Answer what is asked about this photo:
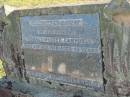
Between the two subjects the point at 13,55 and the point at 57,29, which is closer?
the point at 57,29

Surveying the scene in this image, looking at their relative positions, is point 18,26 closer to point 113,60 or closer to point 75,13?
point 75,13

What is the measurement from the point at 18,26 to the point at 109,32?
6.87 ft

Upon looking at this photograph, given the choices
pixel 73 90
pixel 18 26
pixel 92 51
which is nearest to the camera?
pixel 92 51

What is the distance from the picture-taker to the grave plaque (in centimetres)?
488

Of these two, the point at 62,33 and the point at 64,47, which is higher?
the point at 62,33

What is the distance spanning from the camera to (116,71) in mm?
4645

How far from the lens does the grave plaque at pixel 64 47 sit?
4.88 metres

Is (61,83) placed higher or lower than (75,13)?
lower

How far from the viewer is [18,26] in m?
6.25

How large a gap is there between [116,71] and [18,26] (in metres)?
2.20

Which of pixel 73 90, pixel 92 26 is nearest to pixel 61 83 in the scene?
pixel 73 90

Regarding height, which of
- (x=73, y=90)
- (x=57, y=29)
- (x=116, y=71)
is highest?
(x=57, y=29)

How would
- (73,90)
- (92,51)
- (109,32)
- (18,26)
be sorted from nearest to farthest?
(109,32) → (92,51) → (73,90) → (18,26)

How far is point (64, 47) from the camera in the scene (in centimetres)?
534
